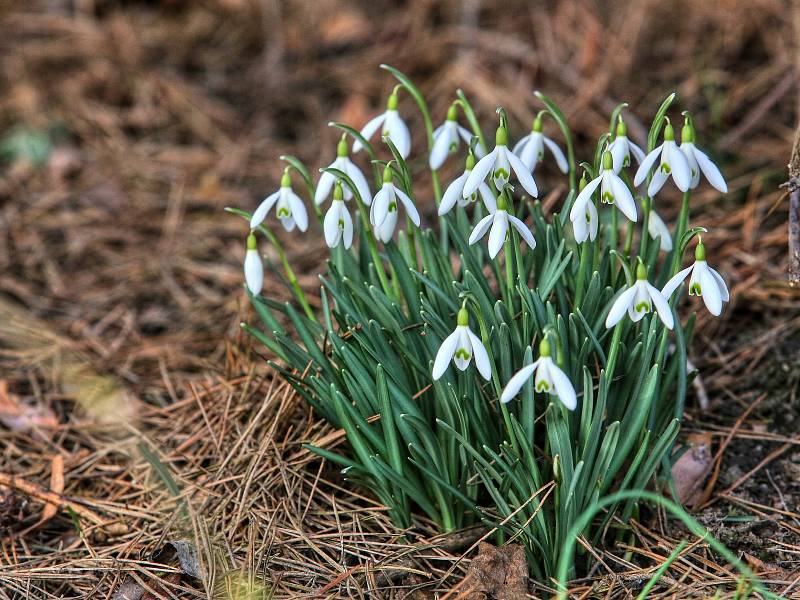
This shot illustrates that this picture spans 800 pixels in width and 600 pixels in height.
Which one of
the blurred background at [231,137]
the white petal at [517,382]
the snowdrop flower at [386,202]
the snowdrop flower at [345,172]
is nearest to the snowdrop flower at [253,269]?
the snowdrop flower at [345,172]

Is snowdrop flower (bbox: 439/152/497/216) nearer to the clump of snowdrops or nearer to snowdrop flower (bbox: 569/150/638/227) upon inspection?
the clump of snowdrops

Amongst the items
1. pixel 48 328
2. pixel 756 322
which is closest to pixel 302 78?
pixel 48 328

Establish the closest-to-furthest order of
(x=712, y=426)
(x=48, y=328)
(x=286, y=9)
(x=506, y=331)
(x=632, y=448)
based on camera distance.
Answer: (x=506, y=331) < (x=632, y=448) < (x=712, y=426) < (x=48, y=328) < (x=286, y=9)

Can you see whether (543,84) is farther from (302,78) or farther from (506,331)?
(506,331)

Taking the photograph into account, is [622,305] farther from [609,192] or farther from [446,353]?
[446,353]

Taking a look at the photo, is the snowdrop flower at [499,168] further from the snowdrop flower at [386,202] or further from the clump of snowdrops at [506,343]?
the snowdrop flower at [386,202]

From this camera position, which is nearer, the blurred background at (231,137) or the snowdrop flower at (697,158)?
the snowdrop flower at (697,158)

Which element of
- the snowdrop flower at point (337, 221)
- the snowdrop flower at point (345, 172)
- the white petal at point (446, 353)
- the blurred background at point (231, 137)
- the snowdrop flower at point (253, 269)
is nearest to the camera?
the white petal at point (446, 353)

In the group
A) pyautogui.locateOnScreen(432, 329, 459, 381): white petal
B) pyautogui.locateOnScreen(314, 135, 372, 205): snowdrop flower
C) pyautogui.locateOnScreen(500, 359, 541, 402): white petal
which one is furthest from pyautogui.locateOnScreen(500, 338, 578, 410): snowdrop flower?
pyautogui.locateOnScreen(314, 135, 372, 205): snowdrop flower
